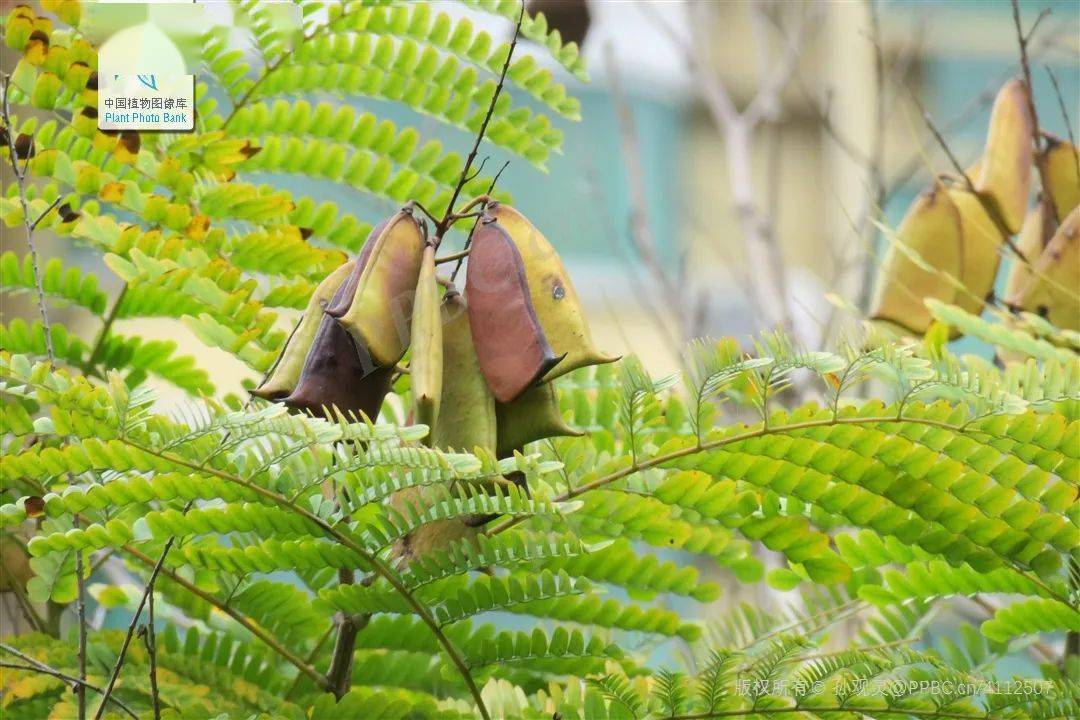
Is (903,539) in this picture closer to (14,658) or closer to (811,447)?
(811,447)

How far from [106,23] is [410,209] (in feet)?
1.36

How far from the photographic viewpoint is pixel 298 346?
63cm

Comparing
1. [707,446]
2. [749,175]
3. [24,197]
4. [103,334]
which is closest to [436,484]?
[707,446]

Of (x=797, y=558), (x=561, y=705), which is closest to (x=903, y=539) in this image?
(x=797, y=558)

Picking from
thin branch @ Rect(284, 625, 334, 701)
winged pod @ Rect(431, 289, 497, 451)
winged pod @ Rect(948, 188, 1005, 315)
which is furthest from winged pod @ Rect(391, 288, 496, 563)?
winged pod @ Rect(948, 188, 1005, 315)

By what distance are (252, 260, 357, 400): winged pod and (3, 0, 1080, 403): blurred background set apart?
0.39 metres

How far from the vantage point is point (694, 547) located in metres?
0.76

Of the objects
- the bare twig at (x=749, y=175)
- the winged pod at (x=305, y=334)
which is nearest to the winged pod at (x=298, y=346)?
the winged pod at (x=305, y=334)

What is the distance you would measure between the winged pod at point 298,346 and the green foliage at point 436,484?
27 mm

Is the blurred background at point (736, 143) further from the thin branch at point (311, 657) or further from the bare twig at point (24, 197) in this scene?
the thin branch at point (311, 657)

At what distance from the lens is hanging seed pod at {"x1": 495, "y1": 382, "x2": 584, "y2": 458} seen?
60cm

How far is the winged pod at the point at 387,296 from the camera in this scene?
59 centimetres

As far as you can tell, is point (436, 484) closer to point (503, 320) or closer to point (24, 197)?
point (503, 320)

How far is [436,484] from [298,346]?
0.10 meters
